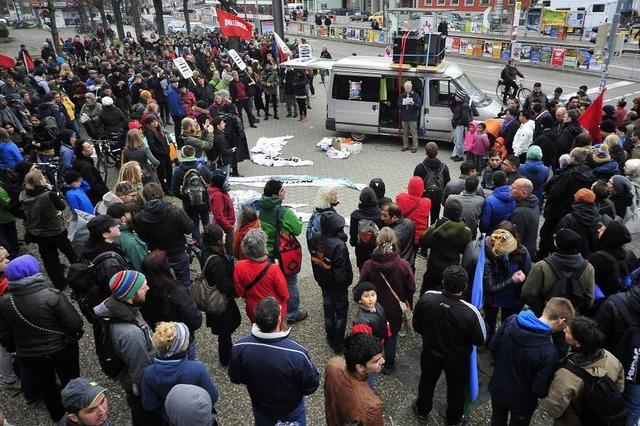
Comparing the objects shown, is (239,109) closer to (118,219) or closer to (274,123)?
(274,123)

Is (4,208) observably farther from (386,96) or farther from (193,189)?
(386,96)

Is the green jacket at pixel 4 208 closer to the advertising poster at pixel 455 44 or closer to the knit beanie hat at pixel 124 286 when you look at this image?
the knit beanie hat at pixel 124 286

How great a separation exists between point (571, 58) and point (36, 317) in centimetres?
2567

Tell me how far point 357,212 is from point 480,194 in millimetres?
1916

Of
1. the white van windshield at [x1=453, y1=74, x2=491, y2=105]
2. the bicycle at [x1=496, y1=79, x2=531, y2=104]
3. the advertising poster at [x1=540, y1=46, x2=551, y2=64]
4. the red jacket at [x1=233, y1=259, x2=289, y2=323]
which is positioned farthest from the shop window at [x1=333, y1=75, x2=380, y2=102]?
the advertising poster at [x1=540, y1=46, x2=551, y2=64]

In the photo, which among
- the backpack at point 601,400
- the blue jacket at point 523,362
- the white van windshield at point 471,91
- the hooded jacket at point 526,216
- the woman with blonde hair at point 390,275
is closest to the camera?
the backpack at point 601,400

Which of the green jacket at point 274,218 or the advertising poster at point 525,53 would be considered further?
the advertising poster at point 525,53

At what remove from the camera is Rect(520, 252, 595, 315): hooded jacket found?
172 inches

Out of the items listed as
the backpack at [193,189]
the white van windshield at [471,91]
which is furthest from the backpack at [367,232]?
the white van windshield at [471,91]

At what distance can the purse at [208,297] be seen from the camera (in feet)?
15.0

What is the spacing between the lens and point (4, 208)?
6.76 m

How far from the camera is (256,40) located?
26.3 meters

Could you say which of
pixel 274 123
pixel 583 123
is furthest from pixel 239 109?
pixel 583 123

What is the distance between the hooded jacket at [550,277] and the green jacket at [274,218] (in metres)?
2.57
